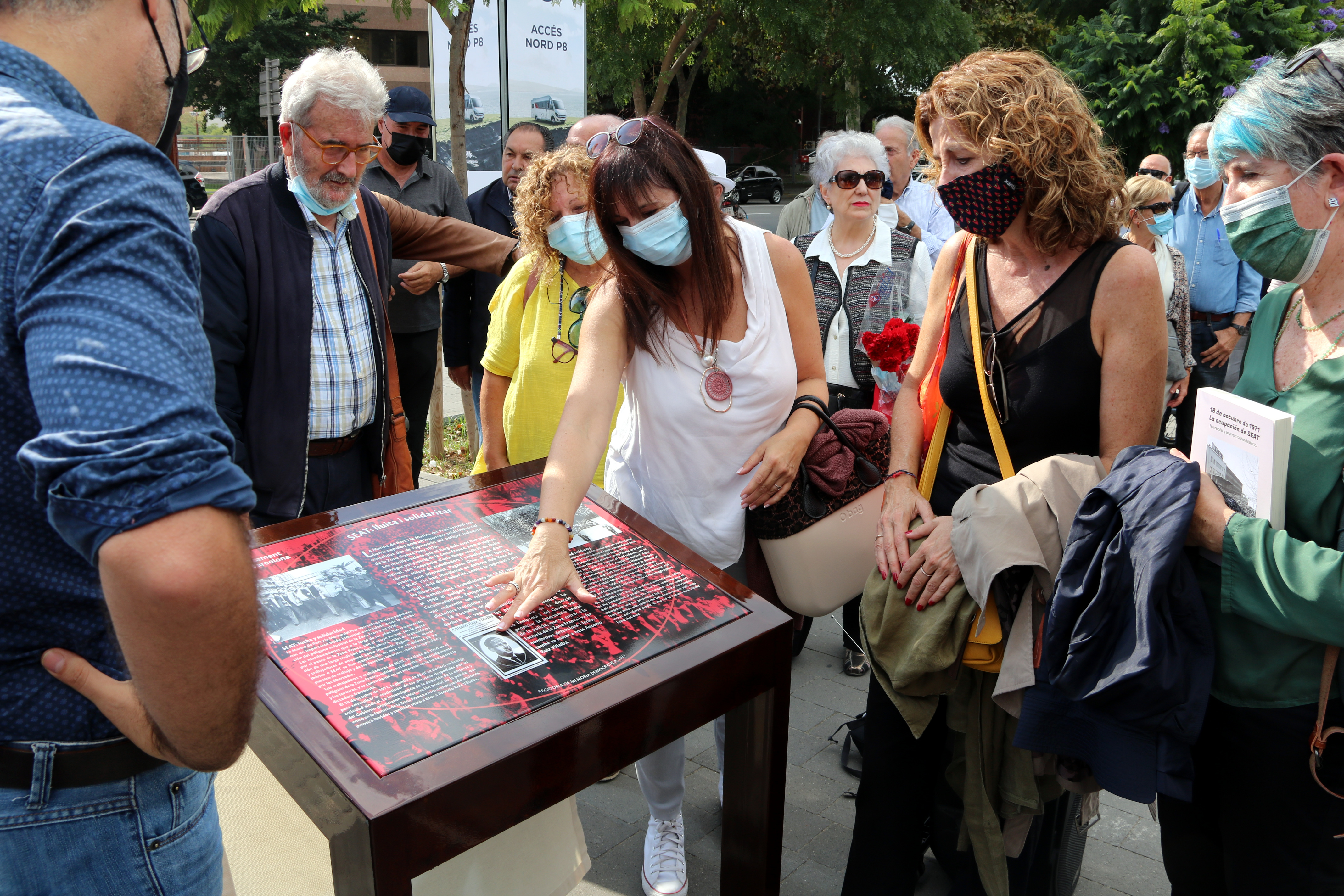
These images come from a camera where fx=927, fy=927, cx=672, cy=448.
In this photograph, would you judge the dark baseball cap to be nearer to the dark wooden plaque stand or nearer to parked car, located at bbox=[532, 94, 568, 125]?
the dark wooden plaque stand

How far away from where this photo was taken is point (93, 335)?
2.91 feet

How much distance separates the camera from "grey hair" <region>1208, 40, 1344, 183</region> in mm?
1642

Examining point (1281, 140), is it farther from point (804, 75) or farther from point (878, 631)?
point (804, 75)

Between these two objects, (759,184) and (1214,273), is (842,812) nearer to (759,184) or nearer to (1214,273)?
(1214,273)

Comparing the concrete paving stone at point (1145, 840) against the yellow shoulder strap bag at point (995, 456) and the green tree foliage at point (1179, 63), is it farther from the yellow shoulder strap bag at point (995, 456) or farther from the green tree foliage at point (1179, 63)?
the green tree foliage at point (1179, 63)

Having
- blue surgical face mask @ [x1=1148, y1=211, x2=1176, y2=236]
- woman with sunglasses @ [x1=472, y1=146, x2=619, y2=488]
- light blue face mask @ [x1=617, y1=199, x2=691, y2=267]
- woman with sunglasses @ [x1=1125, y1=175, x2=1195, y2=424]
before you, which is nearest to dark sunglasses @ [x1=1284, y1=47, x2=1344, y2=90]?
light blue face mask @ [x1=617, y1=199, x2=691, y2=267]

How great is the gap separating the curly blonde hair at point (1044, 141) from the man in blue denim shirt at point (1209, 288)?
13.4 feet

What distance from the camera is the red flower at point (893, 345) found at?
3225 mm

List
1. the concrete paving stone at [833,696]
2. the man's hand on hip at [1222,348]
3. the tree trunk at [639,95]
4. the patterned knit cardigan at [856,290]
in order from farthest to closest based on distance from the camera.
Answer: the tree trunk at [639,95] → the man's hand on hip at [1222,348] → the patterned knit cardigan at [856,290] → the concrete paving stone at [833,696]

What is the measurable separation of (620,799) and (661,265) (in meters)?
1.78

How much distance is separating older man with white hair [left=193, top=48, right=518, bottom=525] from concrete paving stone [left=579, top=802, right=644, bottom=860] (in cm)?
125

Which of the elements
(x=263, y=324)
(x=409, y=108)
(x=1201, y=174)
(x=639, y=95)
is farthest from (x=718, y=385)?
(x=639, y=95)

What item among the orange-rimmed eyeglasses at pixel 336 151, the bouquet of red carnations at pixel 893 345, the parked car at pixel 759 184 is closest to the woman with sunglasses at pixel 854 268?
the bouquet of red carnations at pixel 893 345

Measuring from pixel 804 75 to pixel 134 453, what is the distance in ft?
81.5
